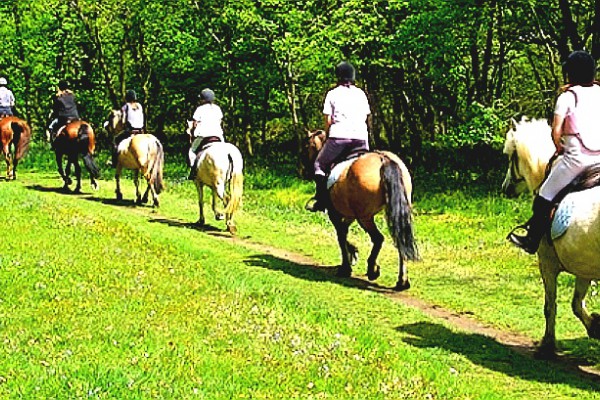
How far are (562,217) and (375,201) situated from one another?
4.39 metres

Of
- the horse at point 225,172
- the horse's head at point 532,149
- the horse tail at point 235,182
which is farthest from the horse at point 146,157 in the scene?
the horse's head at point 532,149

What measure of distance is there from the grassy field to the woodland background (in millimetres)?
5478

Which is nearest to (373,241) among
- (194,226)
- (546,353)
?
(546,353)

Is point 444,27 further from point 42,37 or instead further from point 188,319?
point 42,37

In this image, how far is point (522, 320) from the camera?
37.0 feet

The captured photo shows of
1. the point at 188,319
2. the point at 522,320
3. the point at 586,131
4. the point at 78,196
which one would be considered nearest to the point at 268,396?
the point at 188,319

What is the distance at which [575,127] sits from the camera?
28.1 feet

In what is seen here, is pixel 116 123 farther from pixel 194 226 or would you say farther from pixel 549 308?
pixel 549 308

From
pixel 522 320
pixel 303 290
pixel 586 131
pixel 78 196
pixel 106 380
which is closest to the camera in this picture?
pixel 106 380

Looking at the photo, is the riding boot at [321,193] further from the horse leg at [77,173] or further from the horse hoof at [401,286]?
the horse leg at [77,173]

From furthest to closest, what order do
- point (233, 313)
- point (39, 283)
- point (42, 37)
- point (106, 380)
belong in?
point (42, 37)
point (39, 283)
point (233, 313)
point (106, 380)

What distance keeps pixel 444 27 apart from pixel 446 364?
16768mm

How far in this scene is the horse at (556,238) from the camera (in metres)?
8.42

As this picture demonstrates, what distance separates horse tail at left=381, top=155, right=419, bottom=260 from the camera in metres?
12.1
